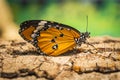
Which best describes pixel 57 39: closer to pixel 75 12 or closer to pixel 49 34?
pixel 49 34

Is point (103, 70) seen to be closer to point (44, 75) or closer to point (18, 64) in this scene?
point (44, 75)

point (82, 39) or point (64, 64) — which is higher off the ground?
point (82, 39)

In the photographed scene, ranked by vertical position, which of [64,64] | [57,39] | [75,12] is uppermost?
[75,12]

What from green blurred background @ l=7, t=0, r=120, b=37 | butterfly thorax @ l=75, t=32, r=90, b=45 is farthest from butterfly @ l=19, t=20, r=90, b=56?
green blurred background @ l=7, t=0, r=120, b=37

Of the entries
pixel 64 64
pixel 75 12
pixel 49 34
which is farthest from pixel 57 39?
pixel 75 12

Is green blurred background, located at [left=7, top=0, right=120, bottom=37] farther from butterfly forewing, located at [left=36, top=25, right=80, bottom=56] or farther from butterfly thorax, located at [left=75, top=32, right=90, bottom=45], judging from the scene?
butterfly forewing, located at [left=36, top=25, right=80, bottom=56]

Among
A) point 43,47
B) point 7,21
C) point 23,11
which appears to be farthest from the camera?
point 23,11

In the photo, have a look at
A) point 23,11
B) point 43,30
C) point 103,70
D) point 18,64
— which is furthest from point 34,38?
point 23,11
